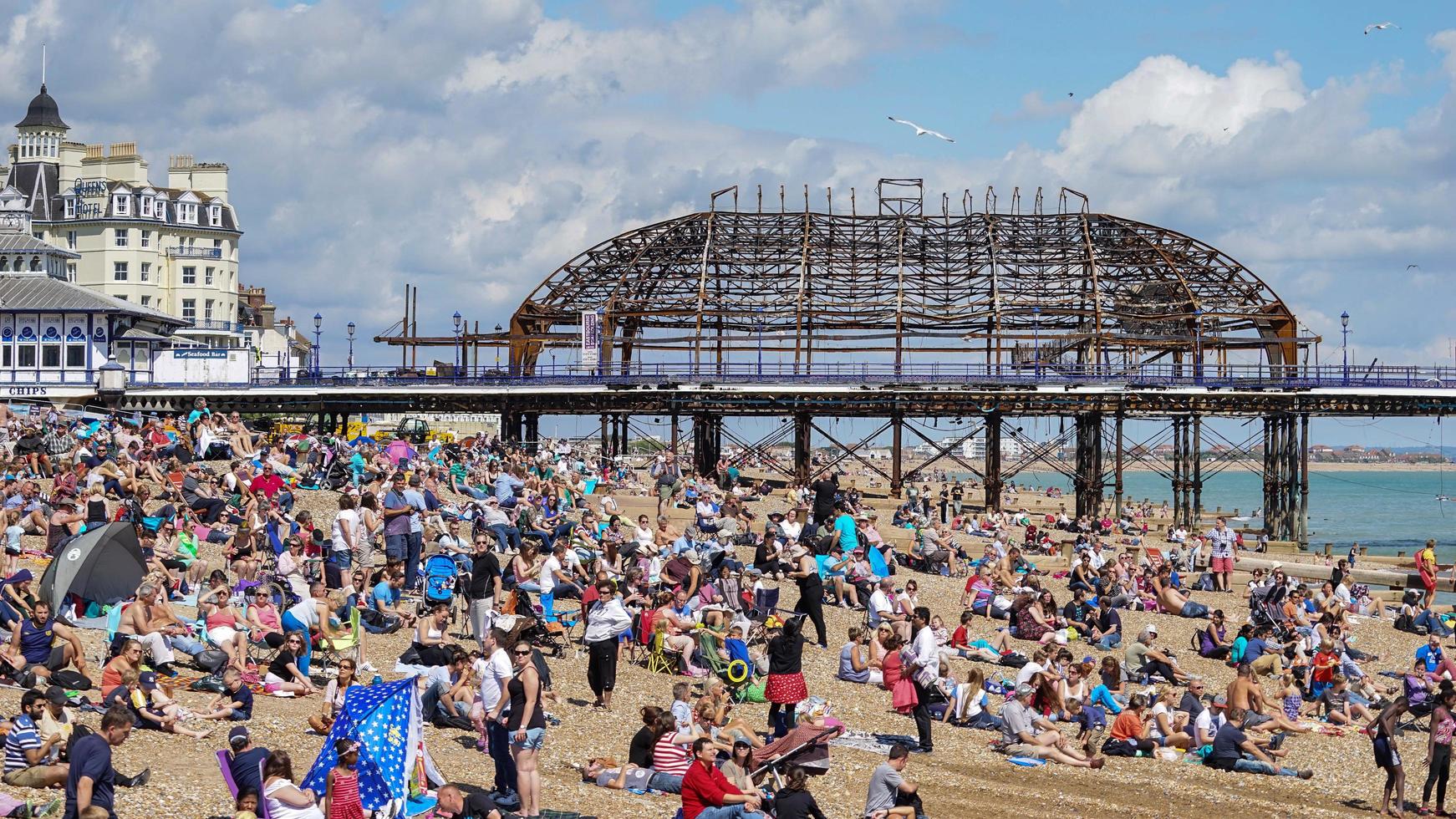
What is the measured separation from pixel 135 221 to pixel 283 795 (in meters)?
65.9

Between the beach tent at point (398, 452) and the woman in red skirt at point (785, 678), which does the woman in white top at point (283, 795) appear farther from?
the beach tent at point (398, 452)

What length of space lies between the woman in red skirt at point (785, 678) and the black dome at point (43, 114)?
70.6m

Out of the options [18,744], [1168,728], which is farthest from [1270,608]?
[18,744]

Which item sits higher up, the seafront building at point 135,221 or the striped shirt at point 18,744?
the seafront building at point 135,221

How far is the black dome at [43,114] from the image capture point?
75.4 meters

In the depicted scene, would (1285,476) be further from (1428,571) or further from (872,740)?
(872,740)

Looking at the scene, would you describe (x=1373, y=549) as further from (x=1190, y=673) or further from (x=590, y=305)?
(x=1190, y=673)

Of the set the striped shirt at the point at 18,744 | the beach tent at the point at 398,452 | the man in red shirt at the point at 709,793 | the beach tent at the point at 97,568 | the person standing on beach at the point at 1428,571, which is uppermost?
the beach tent at the point at 398,452

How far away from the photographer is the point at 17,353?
1741 inches

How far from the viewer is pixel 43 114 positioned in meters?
75.8

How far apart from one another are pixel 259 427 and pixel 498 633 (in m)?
39.4

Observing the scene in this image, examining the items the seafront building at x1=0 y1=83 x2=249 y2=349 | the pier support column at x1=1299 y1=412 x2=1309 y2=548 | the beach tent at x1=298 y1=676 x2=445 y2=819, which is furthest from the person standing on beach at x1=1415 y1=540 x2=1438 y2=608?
the seafront building at x1=0 y1=83 x2=249 y2=349

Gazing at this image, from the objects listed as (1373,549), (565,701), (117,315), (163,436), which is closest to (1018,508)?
(1373,549)

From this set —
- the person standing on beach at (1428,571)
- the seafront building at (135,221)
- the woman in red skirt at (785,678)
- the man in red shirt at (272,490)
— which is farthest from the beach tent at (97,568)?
the seafront building at (135,221)
